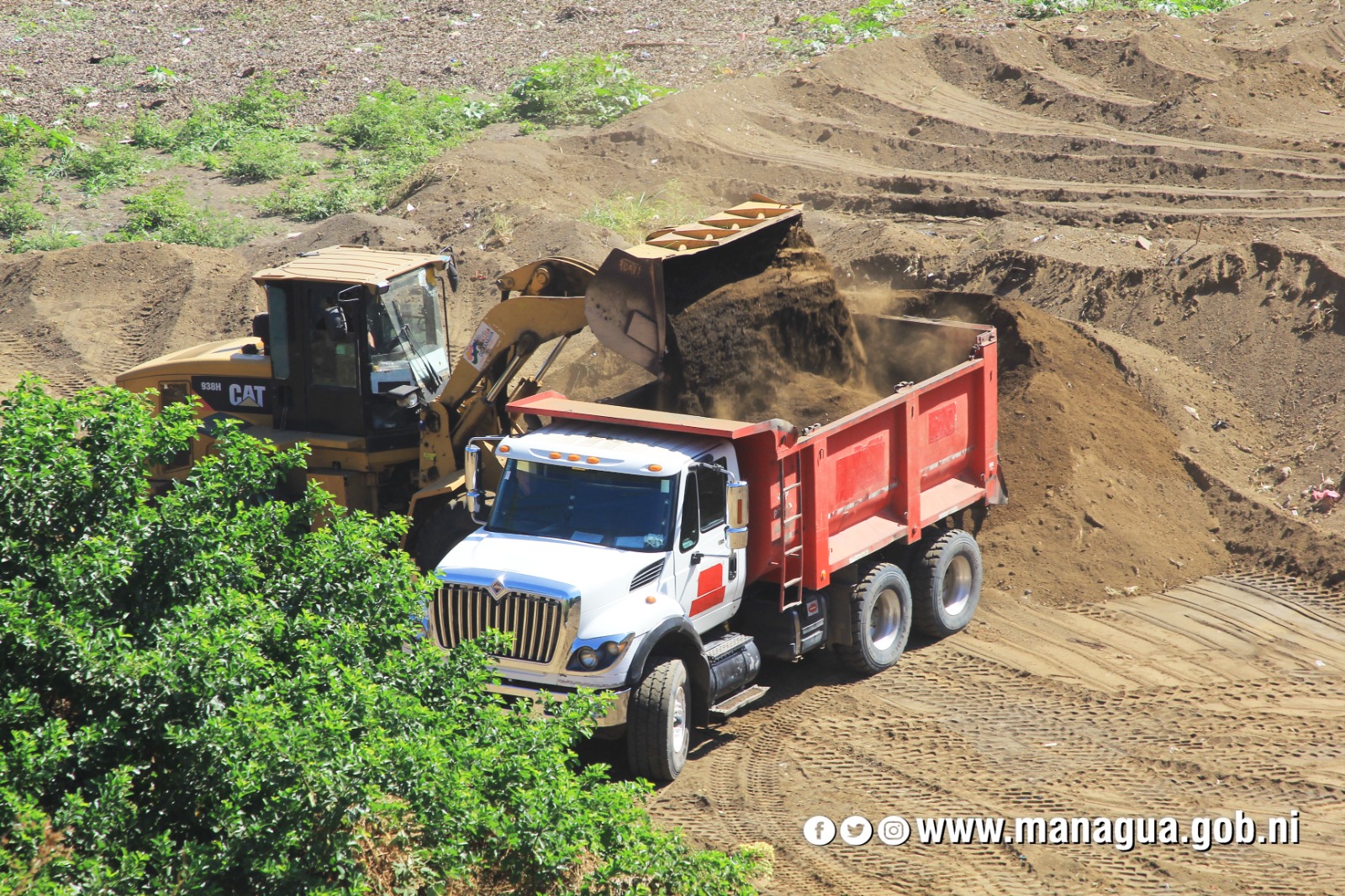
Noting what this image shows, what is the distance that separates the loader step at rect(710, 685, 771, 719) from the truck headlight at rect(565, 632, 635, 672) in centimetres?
115

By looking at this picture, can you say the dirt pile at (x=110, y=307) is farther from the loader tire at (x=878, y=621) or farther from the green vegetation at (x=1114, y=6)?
the green vegetation at (x=1114, y=6)

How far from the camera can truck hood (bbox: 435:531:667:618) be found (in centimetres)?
871

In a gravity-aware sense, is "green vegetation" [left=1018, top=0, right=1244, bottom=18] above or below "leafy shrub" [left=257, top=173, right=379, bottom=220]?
above

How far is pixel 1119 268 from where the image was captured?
17422 millimetres

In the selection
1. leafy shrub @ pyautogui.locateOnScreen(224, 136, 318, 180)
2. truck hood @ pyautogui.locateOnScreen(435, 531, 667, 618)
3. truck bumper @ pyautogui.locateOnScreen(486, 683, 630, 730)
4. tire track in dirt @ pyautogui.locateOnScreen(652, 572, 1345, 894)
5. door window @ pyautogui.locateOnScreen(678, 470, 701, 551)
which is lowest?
tire track in dirt @ pyautogui.locateOnScreen(652, 572, 1345, 894)

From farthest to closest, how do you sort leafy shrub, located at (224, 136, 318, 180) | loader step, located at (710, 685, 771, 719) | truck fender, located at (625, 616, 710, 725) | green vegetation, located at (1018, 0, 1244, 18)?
green vegetation, located at (1018, 0, 1244, 18) < leafy shrub, located at (224, 136, 318, 180) < loader step, located at (710, 685, 771, 719) < truck fender, located at (625, 616, 710, 725)

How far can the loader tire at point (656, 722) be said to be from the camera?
29.0 ft

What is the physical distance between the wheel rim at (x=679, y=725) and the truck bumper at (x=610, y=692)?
1.43 feet

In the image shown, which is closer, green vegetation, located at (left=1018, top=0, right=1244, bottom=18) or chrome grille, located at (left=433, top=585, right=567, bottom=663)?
chrome grille, located at (left=433, top=585, right=567, bottom=663)

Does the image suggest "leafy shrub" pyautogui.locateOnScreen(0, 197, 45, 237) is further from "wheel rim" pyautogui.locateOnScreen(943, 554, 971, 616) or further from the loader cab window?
"wheel rim" pyautogui.locateOnScreen(943, 554, 971, 616)

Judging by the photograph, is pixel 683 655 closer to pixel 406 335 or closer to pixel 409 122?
pixel 406 335

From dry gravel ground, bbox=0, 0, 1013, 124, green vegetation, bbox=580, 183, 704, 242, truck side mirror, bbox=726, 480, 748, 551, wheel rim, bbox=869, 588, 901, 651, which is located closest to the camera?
truck side mirror, bbox=726, 480, 748, 551

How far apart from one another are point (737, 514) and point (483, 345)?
331cm

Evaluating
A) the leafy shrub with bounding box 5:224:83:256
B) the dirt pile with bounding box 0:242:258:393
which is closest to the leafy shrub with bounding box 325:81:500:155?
the dirt pile with bounding box 0:242:258:393
